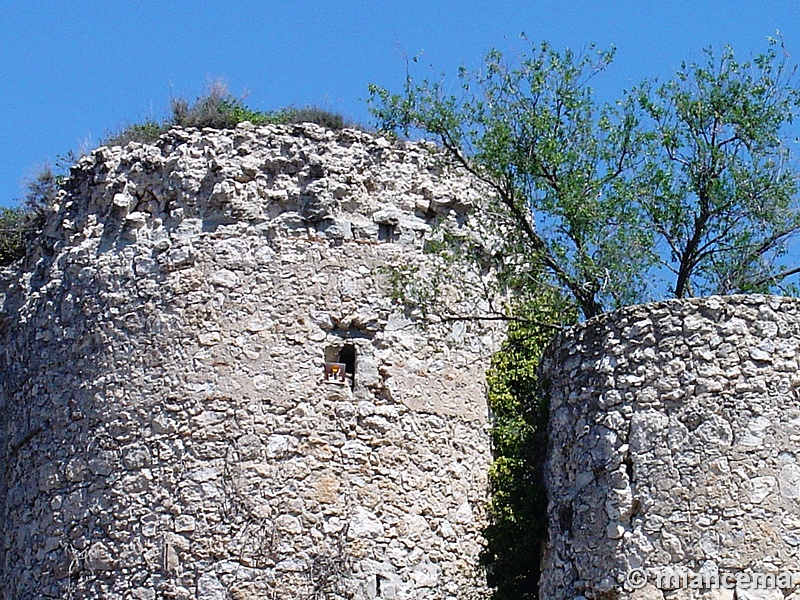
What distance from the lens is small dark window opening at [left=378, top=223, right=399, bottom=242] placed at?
1220 centimetres

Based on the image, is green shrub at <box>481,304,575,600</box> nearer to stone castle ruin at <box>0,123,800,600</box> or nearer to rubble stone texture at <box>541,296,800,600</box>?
stone castle ruin at <box>0,123,800,600</box>

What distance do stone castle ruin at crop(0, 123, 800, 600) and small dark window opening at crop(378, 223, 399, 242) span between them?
18 mm

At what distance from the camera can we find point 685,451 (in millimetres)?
9641

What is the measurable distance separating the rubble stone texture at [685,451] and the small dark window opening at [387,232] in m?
2.49

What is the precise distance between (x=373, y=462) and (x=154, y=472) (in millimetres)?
1813

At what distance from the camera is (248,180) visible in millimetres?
12172

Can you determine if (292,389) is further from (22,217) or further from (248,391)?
(22,217)

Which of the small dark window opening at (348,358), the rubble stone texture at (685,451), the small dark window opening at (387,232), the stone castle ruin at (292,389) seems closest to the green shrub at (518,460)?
the stone castle ruin at (292,389)

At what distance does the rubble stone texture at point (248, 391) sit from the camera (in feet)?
36.8

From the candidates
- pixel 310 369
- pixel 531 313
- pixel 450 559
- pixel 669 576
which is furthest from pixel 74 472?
pixel 669 576

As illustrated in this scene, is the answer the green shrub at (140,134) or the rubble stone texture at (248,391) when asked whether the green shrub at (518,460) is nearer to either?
the rubble stone texture at (248,391)

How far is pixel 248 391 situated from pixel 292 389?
1.20ft

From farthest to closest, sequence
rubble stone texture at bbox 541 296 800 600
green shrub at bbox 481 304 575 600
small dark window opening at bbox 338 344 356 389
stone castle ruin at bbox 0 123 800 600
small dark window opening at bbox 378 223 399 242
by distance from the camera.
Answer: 1. small dark window opening at bbox 378 223 399 242
2. small dark window opening at bbox 338 344 356 389
3. green shrub at bbox 481 304 575 600
4. stone castle ruin at bbox 0 123 800 600
5. rubble stone texture at bbox 541 296 800 600

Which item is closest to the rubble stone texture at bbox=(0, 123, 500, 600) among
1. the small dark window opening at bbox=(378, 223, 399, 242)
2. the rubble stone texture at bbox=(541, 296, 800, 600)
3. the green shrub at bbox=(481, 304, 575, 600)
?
the small dark window opening at bbox=(378, 223, 399, 242)
